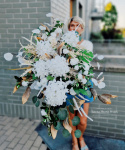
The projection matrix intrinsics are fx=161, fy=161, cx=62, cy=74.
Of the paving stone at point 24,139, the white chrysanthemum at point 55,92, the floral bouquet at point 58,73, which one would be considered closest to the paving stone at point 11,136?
the paving stone at point 24,139

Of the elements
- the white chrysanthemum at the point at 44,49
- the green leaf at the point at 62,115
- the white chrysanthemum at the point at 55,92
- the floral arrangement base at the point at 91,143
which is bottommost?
the floral arrangement base at the point at 91,143

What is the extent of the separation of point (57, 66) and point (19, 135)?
197 cm

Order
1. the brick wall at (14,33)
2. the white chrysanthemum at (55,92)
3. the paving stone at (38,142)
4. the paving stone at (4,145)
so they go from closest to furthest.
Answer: the white chrysanthemum at (55,92) < the paving stone at (4,145) < the paving stone at (38,142) < the brick wall at (14,33)

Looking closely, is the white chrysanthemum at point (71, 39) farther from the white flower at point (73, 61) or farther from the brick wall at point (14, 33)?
the brick wall at point (14, 33)

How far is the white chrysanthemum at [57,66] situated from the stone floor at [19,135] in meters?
1.66

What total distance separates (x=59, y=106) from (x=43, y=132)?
5.18 ft

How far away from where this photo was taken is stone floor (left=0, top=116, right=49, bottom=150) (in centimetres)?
264

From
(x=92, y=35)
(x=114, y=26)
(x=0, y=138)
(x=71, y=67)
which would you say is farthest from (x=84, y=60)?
(x=114, y=26)

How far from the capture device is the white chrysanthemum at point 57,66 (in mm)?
1500

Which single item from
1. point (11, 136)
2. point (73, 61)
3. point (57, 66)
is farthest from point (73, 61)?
point (11, 136)

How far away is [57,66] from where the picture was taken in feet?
4.91

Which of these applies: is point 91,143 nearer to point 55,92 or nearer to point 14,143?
point 14,143

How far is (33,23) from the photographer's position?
2.99 metres

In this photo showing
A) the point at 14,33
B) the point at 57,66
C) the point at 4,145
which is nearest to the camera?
the point at 57,66
